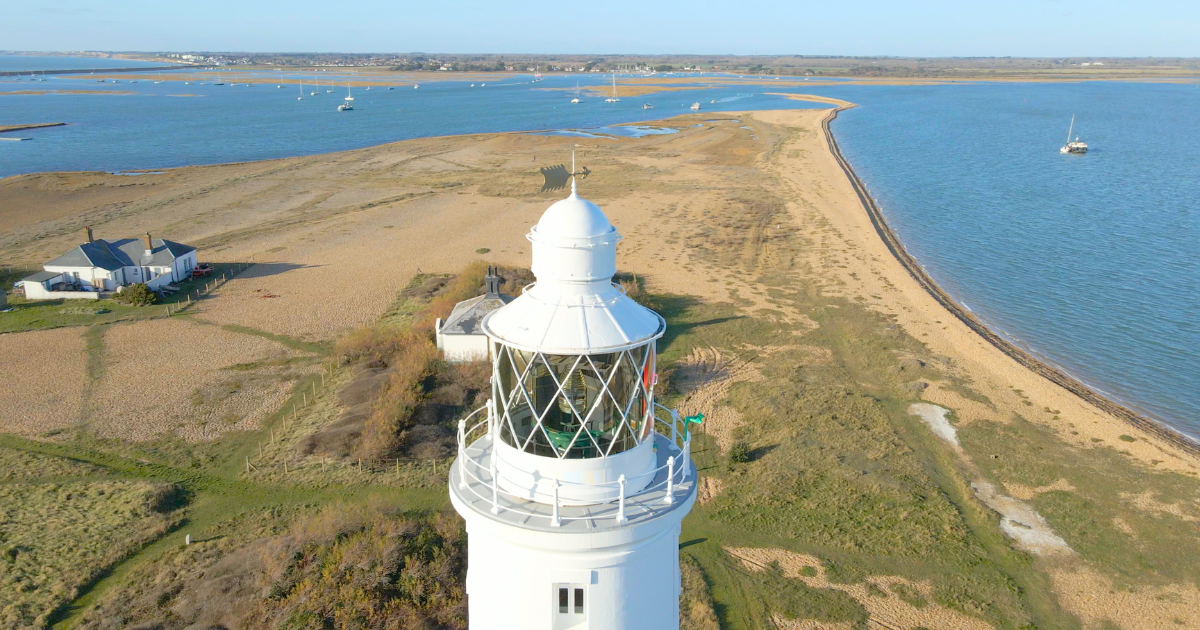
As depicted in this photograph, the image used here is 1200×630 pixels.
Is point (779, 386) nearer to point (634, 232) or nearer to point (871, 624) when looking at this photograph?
point (871, 624)

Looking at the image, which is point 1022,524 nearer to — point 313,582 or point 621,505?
point 313,582

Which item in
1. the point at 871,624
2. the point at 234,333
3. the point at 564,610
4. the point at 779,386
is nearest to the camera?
the point at 564,610

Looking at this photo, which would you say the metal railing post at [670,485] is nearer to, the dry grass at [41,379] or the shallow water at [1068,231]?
the dry grass at [41,379]

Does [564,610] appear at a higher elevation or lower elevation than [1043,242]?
higher

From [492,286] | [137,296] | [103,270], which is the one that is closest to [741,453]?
[492,286]

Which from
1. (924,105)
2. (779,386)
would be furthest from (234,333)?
(924,105)

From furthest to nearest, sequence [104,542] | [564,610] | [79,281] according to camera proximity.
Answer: [79,281]
[104,542]
[564,610]

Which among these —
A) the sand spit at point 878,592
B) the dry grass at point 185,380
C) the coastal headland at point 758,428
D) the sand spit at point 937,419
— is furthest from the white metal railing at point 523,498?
the dry grass at point 185,380
